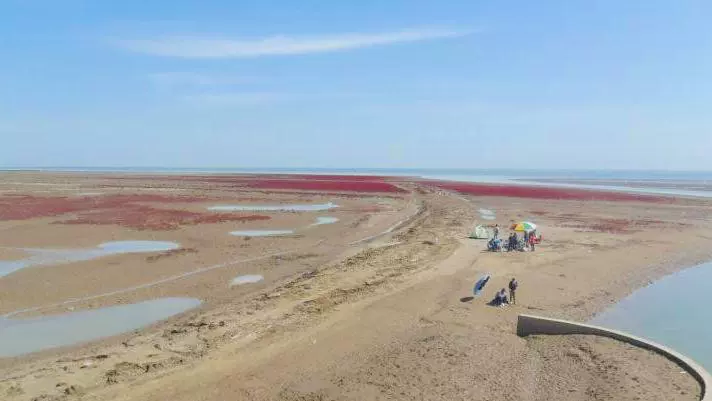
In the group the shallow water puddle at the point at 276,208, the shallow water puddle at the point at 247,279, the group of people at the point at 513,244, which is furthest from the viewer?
the shallow water puddle at the point at 276,208


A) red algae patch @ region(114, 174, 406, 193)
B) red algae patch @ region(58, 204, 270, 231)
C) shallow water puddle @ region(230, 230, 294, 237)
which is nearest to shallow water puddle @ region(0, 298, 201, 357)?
shallow water puddle @ region(230, 230, 294, 237)

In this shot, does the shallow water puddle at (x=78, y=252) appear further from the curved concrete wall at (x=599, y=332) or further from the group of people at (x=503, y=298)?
the curved concrete wall at (x=599, y=332)

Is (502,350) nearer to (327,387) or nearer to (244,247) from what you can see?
(327,387)

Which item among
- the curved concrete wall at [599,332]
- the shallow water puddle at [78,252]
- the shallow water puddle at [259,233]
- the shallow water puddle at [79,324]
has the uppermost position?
the curved concrete wall at [599,332]

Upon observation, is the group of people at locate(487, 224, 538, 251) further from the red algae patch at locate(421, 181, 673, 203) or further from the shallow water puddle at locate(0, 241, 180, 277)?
the red algae patch at locate(421, 181, 673, 203)

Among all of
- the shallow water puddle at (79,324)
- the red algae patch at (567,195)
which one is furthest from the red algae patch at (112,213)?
the red algae patch at (567,195)

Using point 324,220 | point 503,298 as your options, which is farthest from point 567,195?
point 503,298
